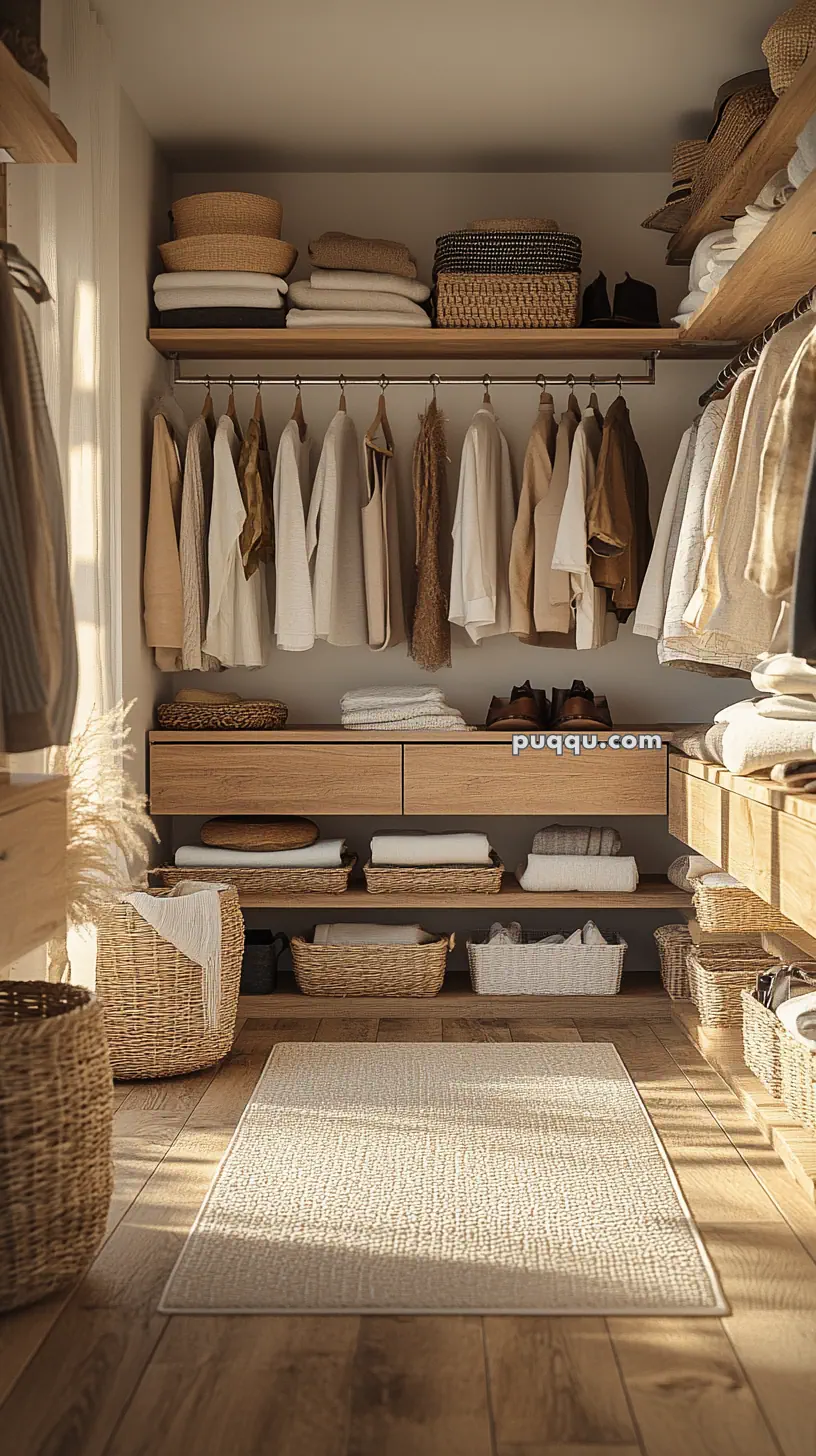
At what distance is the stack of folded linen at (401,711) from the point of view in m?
3.98

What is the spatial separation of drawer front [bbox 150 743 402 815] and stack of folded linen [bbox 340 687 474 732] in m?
0.09

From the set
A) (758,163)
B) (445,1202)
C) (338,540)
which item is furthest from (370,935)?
(758,163)

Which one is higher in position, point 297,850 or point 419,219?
point 419,219

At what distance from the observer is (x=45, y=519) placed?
1887 mm

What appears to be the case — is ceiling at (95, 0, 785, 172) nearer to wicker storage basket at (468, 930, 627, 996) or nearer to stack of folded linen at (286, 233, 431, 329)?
stack of folded linen at (286, 233, 431, 329)

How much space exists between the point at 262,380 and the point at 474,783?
149 cm

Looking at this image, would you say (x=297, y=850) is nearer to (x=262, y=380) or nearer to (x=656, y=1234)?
(x=262, y=380)

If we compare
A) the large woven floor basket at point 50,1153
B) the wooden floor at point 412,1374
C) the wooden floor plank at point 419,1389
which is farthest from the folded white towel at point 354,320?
the wooden floor plank at point 419,1389

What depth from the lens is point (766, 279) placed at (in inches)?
124

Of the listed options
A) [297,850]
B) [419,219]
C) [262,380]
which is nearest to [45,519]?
[297,850]

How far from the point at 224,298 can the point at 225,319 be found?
0.21ft

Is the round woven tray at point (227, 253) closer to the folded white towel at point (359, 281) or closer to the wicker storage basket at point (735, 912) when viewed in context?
the folded white towel at point (359, 281)

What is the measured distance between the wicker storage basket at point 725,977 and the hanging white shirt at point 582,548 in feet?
3.24

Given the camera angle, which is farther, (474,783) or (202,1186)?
(474,783)
